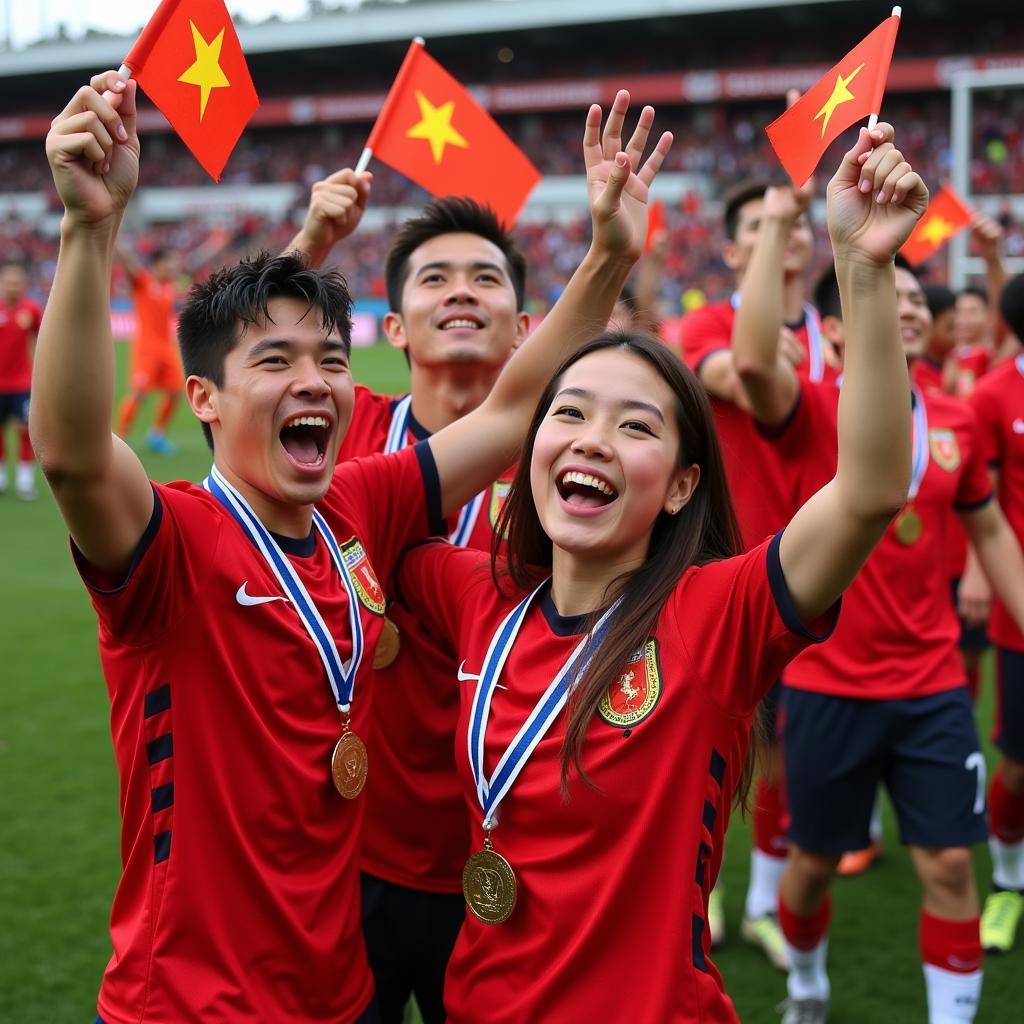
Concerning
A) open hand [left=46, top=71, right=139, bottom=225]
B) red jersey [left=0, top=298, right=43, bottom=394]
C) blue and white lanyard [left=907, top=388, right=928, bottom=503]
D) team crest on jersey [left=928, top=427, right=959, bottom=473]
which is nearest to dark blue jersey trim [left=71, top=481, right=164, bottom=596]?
open hand [left=46, top=71, right=139, bottom=225]

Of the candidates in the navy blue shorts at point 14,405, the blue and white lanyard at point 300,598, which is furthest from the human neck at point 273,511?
the navy blue shorts at point 14,405

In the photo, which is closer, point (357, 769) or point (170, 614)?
point (170, 614)

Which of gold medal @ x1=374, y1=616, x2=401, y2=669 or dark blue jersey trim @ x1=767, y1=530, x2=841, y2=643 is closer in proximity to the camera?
dark blue jersey trim @ x1=767, y1=530, x2=841, y2=643

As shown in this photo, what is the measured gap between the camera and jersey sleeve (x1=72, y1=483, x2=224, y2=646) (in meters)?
1.95

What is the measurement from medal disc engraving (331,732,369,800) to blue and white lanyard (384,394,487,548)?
0.59 meters

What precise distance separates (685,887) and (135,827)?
921 mm

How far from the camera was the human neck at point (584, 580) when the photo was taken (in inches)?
91.0

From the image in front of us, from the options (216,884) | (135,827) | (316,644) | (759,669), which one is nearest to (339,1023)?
(216,884)

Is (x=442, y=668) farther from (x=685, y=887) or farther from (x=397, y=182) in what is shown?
(x=397, y=182)

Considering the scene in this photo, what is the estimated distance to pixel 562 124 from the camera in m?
40.3

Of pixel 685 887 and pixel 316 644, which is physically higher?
pixel 316 644

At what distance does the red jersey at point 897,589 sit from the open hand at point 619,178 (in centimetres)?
126

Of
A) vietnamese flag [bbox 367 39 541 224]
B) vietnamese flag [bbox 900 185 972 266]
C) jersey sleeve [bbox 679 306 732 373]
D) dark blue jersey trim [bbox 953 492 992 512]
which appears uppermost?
vietnamese flag [bbox 900 185 972 266]

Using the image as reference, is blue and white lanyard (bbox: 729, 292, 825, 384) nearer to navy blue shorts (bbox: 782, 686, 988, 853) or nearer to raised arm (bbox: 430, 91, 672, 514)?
navy blue shorts (bbox: 782, 686, 988, 853)
